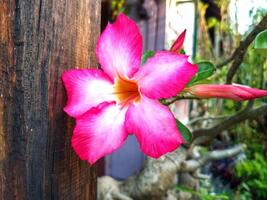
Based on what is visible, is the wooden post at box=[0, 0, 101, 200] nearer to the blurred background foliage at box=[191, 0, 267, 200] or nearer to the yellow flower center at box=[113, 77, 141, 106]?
the yellow flower center at box=[113, 77, 141, 106]

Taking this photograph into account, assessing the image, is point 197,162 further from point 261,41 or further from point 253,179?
point 261,41

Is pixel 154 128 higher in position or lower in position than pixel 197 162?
higher

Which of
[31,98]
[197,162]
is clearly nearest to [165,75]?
[31,98]

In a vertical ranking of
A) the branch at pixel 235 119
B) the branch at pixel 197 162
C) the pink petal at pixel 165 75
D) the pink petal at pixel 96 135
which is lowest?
the branch at pixel 197 162

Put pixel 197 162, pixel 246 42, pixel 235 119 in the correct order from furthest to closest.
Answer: pixel 197 162
pixel 235 119
pixel 246 42

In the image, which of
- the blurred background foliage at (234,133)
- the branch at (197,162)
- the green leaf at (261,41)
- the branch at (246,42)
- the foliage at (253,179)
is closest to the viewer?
the green leaf at (261,41)

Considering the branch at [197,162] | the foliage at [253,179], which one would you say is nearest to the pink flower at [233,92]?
the branch at [197,162]

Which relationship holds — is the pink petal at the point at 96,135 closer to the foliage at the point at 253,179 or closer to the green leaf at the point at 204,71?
the green leaf at the point at 204,71
